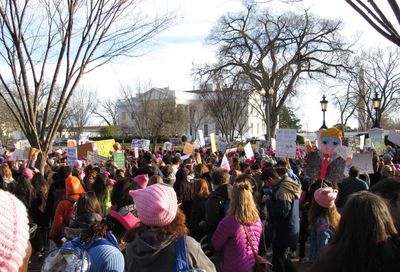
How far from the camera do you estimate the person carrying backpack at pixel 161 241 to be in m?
3.10

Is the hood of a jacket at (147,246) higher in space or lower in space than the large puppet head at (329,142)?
lower

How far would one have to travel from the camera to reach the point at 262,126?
4473 inches

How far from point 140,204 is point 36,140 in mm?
7659

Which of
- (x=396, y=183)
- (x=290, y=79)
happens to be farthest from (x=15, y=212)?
(x=290, y=79)

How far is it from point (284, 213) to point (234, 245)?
175 cm

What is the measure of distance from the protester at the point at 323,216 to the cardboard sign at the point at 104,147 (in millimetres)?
12385

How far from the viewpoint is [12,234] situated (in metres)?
1.84

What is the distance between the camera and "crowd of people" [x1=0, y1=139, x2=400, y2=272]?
2457 mm

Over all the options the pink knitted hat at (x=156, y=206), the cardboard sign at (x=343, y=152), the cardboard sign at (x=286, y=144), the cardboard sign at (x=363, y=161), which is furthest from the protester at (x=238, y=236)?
the cardboard sign at (x=286, y=144)

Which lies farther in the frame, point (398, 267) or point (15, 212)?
point (398, 267)

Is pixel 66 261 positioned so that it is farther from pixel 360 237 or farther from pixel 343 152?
pixel 343 152

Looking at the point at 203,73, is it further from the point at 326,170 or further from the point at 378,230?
the point at 378,230

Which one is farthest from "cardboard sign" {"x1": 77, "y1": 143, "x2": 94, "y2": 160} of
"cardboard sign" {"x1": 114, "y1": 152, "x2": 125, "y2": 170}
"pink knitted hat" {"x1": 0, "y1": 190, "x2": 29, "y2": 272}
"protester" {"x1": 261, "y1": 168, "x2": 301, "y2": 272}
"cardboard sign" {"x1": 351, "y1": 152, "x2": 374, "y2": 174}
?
"pink knitted hat" {"x1": 0, "y1": 190, "x2": 29, "y2": 272}

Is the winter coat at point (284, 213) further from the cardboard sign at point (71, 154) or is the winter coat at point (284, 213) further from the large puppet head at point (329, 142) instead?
the cardboard sign at point (71, 154)
